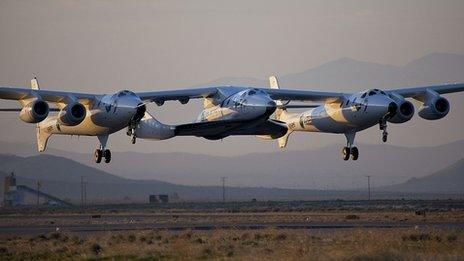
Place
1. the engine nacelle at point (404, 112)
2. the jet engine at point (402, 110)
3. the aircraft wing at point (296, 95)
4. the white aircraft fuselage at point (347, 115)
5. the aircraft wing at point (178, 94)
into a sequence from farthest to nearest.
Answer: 1. the aircraft wing at point (296, 95)
2. the aircraft wing at point (178, 94)
3. the engine nacelle at point (404, 112)
4. the jet engine at point (402, 110)
5. the white aircraft fuselage at point (347, 115)

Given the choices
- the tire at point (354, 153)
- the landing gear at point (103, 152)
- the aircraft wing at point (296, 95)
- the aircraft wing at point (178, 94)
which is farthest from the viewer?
the aircraft wing at point (296, 95)

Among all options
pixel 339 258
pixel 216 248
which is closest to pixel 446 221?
pixel 216 248

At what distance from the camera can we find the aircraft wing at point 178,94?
82812 millimetres

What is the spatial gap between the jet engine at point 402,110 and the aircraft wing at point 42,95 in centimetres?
2111

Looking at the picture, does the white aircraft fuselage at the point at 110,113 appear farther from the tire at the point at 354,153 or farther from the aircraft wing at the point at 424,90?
the aircraft wing at the point at 424,90

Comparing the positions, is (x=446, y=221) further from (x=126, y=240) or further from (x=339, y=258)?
(x=339, y=258)

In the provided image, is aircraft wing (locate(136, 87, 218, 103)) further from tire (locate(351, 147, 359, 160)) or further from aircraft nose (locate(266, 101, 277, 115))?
tire (locate(351, 147, 359, 160))

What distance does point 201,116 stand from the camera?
279ft

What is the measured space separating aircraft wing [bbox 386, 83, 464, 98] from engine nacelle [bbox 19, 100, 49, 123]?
81.7ft

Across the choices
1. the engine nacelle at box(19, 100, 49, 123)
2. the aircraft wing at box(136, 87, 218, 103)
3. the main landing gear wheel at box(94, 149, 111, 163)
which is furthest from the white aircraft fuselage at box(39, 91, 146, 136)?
the aircraft wing at box(136, 87, 218, 103)

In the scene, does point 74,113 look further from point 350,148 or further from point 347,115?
point 350,148

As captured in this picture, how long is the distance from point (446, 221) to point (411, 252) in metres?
30.6

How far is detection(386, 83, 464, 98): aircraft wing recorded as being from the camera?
83312 mm

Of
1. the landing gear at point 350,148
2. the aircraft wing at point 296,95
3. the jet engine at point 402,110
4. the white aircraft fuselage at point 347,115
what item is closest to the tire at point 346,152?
the landing gear at point 350,148
